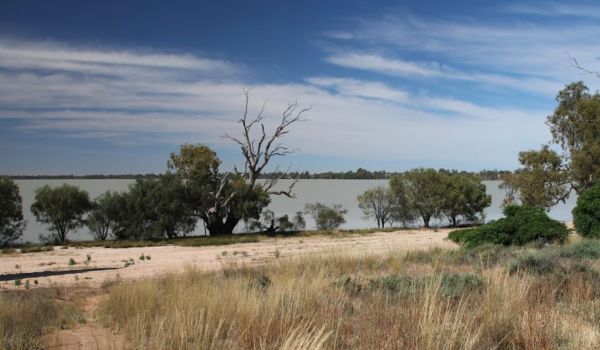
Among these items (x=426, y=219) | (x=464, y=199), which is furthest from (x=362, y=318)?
(x=426, y=219)

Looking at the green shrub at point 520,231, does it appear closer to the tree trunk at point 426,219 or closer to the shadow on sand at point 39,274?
the shadow on sand at point 39,274

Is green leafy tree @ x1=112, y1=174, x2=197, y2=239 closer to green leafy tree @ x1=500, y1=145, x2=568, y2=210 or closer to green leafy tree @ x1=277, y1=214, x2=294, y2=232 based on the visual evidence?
green leafy tree @ x1=277, y1=214, x2=294, y2=232

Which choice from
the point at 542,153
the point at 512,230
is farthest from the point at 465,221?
the point at 512,230

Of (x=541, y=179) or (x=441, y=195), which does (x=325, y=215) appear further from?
(x=541, y=179)

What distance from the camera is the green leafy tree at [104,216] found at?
32.3 metres

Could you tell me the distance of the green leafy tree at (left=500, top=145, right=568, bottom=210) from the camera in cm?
3331

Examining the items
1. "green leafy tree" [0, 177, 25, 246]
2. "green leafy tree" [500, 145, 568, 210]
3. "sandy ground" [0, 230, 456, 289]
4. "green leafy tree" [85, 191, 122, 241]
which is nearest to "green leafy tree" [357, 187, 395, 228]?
"green leafy tree" [500, 145, 568, 210]

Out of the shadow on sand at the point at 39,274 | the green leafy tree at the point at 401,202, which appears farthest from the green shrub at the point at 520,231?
the green leafy tree at the point at 401,202

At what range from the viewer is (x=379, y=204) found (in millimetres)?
44781

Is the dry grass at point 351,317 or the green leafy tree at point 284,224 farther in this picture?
the green leafy tree at point 284,224

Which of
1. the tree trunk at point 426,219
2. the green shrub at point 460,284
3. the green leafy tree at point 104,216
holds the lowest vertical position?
the tree trunk at point 426,219

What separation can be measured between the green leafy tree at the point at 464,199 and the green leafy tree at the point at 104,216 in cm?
2320

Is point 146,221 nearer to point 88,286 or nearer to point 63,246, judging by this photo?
point 63,246

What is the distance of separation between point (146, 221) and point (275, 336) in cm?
2793
